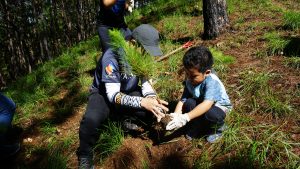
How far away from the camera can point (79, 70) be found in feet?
19.8

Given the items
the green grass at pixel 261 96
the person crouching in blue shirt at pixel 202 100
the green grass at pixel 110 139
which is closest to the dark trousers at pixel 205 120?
the person crouching in blue shirt at pixel 202 100

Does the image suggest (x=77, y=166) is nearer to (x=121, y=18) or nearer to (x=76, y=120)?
(x=76, y=120)

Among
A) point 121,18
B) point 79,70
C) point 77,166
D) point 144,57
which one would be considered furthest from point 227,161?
point 79,70

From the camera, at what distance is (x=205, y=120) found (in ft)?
9.61

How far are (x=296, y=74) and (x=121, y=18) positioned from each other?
2444mm

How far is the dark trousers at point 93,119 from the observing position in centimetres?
305

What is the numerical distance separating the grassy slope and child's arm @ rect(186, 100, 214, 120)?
356mm

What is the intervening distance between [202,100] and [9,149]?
2340 millimetres

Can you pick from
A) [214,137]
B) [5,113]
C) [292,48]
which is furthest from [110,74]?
[292,48]

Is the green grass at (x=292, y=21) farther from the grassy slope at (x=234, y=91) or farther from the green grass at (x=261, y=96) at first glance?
the green grass at (x=261, y=96)

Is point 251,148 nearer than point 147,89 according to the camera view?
Yes

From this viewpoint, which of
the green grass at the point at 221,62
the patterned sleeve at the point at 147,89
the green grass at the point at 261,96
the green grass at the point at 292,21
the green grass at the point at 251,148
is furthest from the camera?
the green grass at the point at 292,21

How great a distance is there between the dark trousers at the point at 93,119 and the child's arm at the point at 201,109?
653mm

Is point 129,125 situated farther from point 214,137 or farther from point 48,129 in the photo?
point 48,129
